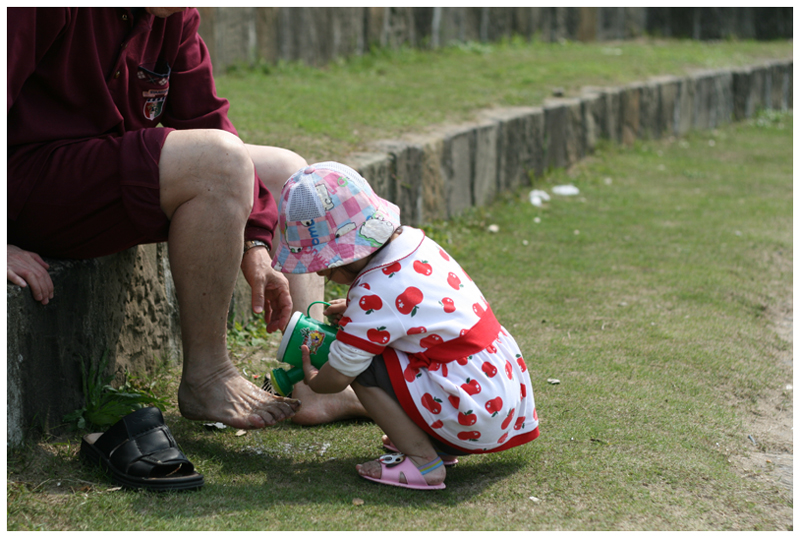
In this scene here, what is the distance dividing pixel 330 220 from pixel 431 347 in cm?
40

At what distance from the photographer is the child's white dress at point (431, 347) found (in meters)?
1.94

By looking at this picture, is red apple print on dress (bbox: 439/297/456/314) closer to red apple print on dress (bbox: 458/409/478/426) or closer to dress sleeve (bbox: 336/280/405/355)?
dress sleeve (bbox: 336/280/405/355)

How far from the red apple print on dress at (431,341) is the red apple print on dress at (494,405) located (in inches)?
7.7

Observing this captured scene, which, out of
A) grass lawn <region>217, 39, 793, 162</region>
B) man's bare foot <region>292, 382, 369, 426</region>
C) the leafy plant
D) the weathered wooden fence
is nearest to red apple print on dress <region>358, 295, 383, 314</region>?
man's bare foot <region>292, 382, 369, 426</region>

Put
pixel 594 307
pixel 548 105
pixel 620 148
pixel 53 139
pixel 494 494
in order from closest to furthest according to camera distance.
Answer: pixel 494 494 < pixel 53 139 < pixel 594 307 < pixel 548 105 < pixel 620 148

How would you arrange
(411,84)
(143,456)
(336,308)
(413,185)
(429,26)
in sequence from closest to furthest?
(143,456)
(336,308)
(413,185)
(411,84)
(429,26)

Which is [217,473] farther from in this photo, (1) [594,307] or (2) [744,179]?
(2) [744,179]

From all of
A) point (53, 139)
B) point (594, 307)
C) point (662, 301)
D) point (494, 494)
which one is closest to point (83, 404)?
point (53, 139)

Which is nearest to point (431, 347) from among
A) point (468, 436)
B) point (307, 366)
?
point (468, 436)

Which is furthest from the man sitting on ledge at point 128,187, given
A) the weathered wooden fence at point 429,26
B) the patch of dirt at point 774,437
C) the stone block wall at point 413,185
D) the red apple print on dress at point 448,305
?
the weathered wooden fence at point 429,26

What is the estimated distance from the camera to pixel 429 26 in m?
7.86

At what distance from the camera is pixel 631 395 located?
2.56m

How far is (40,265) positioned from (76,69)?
0.54 m

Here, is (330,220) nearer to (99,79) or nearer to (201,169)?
(201,169)
